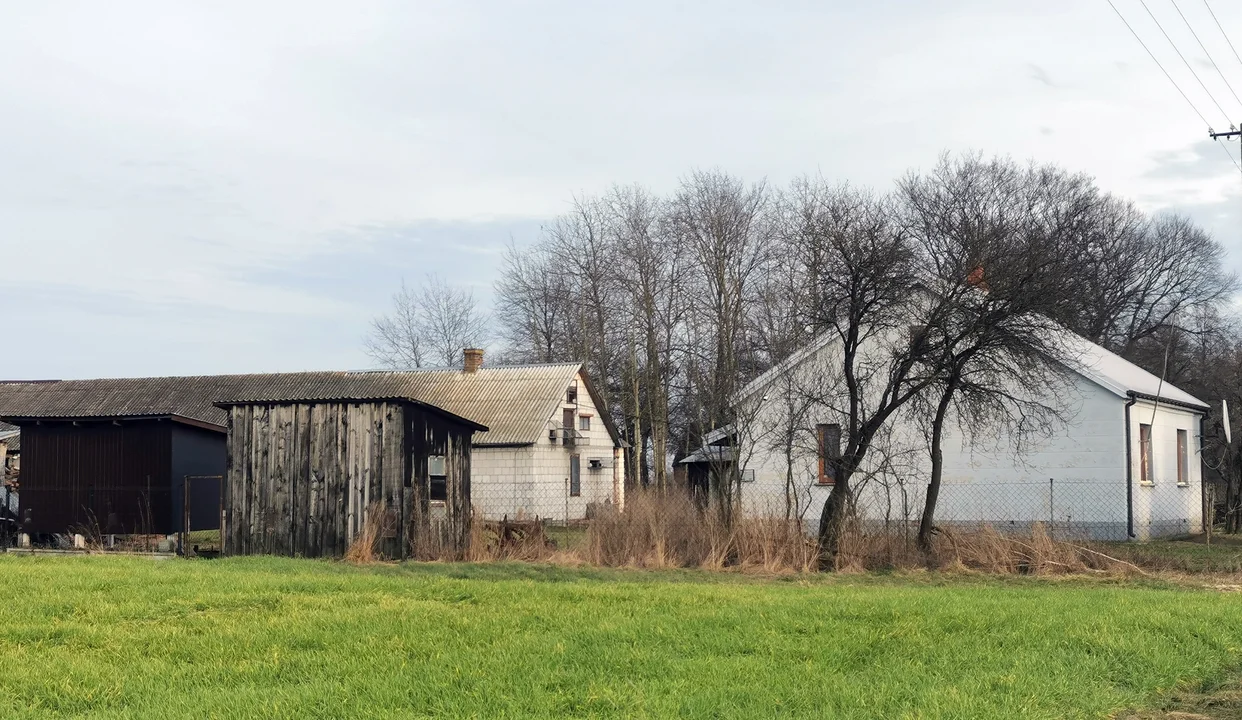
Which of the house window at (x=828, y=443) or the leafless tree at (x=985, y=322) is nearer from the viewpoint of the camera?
the leafless tree at (x=985, y=322)

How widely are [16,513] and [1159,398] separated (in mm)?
27087

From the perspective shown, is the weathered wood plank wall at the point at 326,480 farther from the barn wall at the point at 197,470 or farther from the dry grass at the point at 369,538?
the barn wall at the point at 197,470

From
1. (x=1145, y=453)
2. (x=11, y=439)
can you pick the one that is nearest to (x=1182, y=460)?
(x=1145, y=453)

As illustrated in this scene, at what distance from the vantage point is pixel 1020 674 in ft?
24.7

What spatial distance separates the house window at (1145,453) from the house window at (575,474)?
61.8 feet

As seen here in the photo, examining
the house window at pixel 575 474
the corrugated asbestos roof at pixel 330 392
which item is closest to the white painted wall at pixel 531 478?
the house window at pixel 575 474

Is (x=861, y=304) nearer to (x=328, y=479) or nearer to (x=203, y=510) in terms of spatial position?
(x=328, y=479)

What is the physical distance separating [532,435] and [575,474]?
14.7ft

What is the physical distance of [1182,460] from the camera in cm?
2866

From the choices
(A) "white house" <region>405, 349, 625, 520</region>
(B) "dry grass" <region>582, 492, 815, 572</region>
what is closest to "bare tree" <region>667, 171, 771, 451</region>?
(A) "white house" <region>405, 349, 625, 520</region>

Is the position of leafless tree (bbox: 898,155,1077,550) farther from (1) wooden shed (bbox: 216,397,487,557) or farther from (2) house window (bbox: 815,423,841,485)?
(1) wooden shed (bbox: 216,397,487,557)

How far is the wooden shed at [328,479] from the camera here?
61.5 ft

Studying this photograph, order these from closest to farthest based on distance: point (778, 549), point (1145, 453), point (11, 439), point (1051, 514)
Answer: point (778, 549) < point (1051, 514) < point (1145, 453) < point (11, 439)

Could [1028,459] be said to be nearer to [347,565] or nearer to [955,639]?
[347,565]
